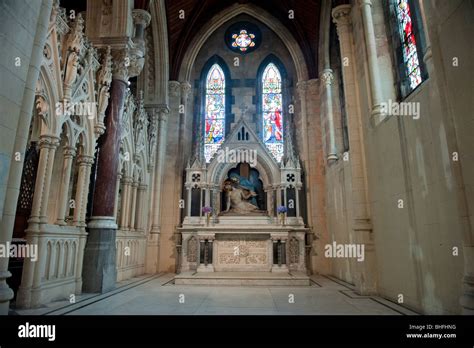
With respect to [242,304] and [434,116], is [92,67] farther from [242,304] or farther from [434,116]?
[434,116]

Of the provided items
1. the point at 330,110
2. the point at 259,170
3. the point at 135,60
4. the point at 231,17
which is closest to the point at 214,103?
the point at 259,170

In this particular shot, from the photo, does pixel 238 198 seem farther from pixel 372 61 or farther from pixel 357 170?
pixel 372 61

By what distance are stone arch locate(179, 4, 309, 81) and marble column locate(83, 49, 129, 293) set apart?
5062 mm

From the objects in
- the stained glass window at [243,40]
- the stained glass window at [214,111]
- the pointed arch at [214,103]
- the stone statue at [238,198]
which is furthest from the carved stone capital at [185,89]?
the stone statue at [238,198]

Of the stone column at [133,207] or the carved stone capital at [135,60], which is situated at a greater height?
the carved stone capital at [135,60]

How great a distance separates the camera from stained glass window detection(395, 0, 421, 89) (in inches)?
209

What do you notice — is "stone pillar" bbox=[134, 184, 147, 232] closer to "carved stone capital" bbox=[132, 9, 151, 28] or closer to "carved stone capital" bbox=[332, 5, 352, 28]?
"carved stone capital" bbox=[132, 9, 151, 28]

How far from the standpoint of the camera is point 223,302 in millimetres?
5215

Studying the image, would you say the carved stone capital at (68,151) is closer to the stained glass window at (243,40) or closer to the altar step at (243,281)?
the altar step at (243,281)

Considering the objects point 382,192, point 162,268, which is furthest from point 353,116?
point 162,268

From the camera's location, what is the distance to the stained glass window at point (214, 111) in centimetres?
1191

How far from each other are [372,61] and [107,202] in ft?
21.0

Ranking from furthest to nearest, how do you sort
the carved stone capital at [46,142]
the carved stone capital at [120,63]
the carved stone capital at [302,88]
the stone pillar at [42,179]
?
the carved stone capital at [302,88] < the carved stone capital at [120,63] < the carved stone capital at [46,142] < the stone pillar at [42,179]

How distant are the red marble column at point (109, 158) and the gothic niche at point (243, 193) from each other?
4322 mm
